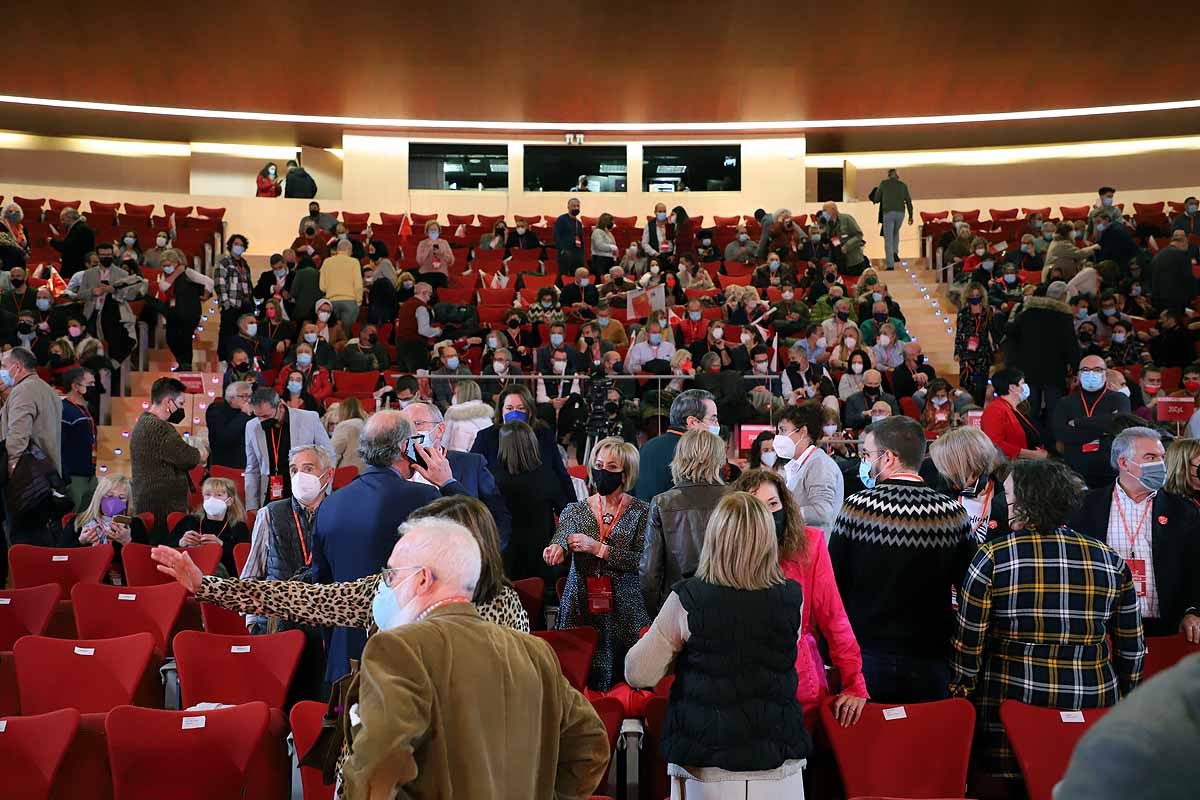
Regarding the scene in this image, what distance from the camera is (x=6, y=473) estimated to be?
693cm

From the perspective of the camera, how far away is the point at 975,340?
12234mm

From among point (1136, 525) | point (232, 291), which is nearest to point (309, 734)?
point (1136, 525)

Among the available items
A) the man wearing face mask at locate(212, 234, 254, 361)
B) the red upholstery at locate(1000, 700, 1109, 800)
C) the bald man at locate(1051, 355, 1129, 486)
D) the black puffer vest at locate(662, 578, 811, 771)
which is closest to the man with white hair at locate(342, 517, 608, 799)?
the black puffer vest at locate(662, 578, 811, 771)

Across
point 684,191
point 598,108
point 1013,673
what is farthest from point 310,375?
point 684,191

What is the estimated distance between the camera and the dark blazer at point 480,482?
5133mm

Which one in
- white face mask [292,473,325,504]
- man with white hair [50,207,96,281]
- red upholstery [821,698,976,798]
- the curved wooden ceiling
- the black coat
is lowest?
red upholstery [821,698,976,798]

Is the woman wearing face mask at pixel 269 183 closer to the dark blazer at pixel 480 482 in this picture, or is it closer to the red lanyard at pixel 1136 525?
the dark blazer at pixel 480 482

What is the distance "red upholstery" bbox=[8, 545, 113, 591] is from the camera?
5836 mm

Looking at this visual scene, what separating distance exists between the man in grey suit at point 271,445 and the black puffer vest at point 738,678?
4.20 metres

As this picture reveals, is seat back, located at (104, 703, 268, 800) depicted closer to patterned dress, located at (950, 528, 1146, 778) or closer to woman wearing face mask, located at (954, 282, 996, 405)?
patterned dress, located at (950, 528, 1146, 778)

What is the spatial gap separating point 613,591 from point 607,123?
1766 centimetres

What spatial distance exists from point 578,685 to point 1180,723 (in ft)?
10.6

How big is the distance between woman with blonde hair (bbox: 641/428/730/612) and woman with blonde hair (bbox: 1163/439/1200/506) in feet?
6.23

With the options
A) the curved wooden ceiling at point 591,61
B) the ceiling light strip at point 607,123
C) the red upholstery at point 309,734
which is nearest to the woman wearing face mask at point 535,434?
the red upholstery at point 309,734
